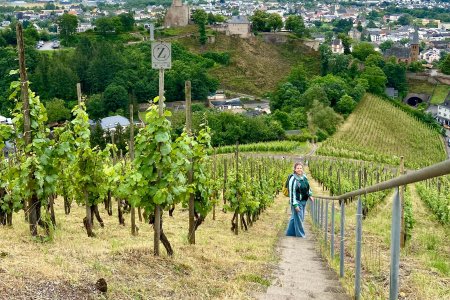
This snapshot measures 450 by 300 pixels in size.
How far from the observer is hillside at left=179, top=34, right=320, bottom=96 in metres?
78.8

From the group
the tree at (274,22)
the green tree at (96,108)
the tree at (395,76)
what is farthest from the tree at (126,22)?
the tree at (395,76)

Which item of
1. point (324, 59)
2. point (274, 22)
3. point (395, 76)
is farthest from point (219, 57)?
point (395, 76)

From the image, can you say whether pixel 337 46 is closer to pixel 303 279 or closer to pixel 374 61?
pixel 374 61

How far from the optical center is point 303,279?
580 cm

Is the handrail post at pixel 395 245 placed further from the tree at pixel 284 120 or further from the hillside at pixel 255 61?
the hillside at pixel 255 61

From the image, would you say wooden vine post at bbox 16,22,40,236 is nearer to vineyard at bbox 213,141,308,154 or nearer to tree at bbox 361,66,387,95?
vineyard at bbox 213,141,308,154

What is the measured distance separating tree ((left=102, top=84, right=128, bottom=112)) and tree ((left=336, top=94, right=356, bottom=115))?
2468 cm

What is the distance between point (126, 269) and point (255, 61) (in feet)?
261

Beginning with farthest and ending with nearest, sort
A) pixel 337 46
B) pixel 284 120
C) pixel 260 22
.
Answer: pixel 337 46 < pixel 260 22 < pixel 284 120

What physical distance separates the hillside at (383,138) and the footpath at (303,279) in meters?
35.9

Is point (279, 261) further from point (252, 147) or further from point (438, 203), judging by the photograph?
point (252, 147)

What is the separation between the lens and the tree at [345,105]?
63.8 meters

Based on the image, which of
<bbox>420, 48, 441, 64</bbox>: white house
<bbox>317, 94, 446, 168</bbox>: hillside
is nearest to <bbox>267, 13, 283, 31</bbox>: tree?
<bbox>317, 94, 446, 168</bbox>: hillside

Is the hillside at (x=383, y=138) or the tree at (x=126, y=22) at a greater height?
the tree at (x=126, y=22)
